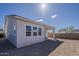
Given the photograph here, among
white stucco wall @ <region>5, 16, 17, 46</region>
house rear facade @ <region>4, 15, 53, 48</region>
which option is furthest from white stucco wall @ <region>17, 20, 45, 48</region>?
white stucco wall @ <region>5, 16, 17, 46</region>

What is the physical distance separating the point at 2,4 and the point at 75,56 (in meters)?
4.11

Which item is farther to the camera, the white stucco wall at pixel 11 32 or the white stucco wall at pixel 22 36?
the white stucco wall at pixel 11 32

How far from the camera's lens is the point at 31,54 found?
247 inches

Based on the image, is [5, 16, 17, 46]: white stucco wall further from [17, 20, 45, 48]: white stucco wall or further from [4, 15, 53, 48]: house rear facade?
[17, 20, 45, 48]: white stucco wall

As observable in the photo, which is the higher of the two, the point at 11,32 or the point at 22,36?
the point at 11,32

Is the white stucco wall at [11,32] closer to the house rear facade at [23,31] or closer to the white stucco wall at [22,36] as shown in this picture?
the house rear facade at [23,31]

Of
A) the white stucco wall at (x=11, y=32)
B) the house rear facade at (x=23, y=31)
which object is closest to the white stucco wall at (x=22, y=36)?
the house rear facade at (x=23, y=31)

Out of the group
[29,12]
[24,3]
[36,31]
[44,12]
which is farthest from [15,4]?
[36,31]

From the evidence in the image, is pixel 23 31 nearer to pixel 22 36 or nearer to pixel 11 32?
pixel 22 36

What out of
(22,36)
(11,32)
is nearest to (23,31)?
(22,36)

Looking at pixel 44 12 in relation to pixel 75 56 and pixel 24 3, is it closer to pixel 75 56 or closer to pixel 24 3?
pixel 24 3

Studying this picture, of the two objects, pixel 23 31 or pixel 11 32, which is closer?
pixel 23 31

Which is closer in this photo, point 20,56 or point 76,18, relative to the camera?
point 20,56

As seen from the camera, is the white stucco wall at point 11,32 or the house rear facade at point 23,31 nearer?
the house rear facade at point 23,31
